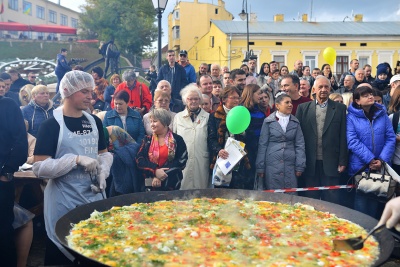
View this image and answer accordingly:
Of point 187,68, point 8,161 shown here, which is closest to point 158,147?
point 8,161

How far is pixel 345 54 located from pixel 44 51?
35.6 m

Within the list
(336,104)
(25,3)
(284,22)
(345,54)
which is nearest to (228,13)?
(284,22)

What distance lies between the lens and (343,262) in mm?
2904

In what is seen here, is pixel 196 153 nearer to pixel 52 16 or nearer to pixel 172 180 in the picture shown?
pixel 172 180

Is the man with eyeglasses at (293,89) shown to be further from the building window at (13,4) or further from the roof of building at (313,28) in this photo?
the building window at (13,4)

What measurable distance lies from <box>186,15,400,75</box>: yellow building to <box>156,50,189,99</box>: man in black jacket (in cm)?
3330

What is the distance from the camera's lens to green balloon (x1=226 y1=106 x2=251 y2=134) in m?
5.61

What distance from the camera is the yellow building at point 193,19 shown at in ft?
195

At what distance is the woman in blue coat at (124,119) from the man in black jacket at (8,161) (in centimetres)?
201

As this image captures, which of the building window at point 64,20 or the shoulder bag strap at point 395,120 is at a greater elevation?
the building window at point 64,20

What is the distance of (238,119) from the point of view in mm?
5613

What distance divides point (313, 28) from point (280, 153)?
42.5m

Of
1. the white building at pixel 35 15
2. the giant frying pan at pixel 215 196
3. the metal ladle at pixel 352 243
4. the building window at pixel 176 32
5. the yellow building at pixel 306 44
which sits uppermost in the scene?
the white building at pixel 35 15

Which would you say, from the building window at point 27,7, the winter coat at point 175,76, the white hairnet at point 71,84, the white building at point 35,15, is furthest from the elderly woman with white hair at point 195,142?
the building window at point 27,7
